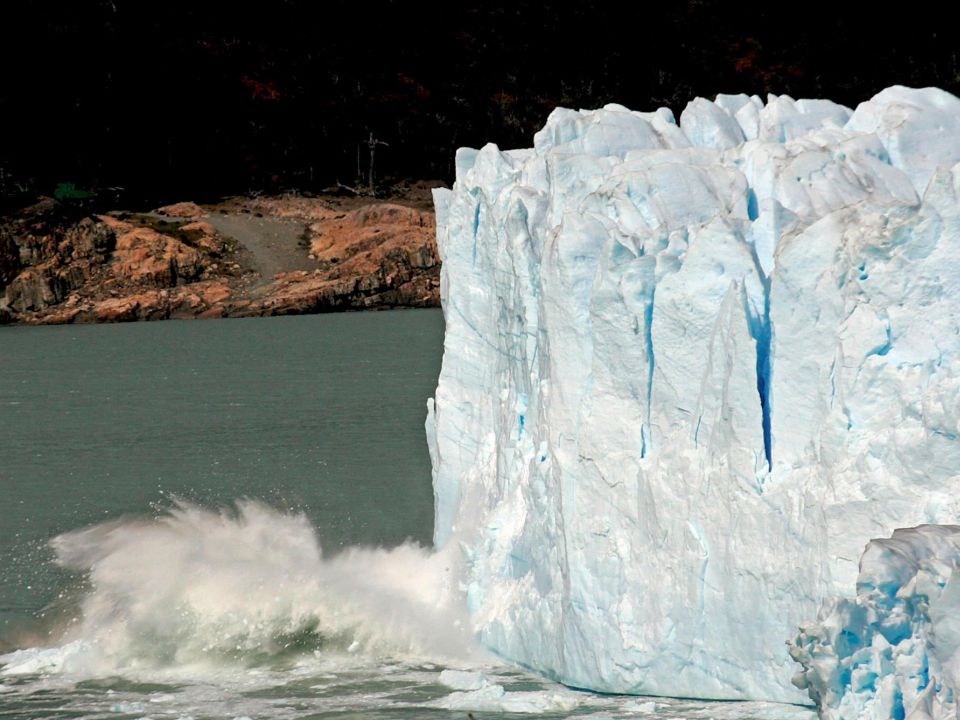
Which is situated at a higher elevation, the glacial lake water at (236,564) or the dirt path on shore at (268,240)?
the dirt path on shore at (268,240)

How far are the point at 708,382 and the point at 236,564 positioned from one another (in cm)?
838

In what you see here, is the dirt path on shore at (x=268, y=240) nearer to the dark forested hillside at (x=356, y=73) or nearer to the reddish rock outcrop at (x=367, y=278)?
the reddish rock outcrop at (x=367, y=278)

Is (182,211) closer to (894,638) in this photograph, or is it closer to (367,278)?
(367,278)

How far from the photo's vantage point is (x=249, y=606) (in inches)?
648

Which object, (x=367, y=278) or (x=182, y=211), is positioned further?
(x=182, y=211)

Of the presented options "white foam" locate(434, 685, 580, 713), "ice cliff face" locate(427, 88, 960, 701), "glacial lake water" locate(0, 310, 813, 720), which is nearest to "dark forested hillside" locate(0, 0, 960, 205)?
"glacial lake water" locate(0, 310, 813, 720)

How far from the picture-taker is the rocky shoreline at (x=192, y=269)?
233 ft

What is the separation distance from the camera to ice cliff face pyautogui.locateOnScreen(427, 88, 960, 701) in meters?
10.0

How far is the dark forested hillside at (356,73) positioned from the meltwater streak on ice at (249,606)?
6991 cm

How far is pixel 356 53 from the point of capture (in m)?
104

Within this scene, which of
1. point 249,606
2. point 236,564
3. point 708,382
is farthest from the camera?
→ point 236,564

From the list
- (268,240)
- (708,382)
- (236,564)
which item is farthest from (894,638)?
(268,240)

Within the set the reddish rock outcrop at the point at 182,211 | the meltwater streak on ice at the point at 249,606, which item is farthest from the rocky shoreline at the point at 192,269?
the meltwater streak on ice at the point at 249,606

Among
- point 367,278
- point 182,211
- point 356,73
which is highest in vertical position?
point 356,73
